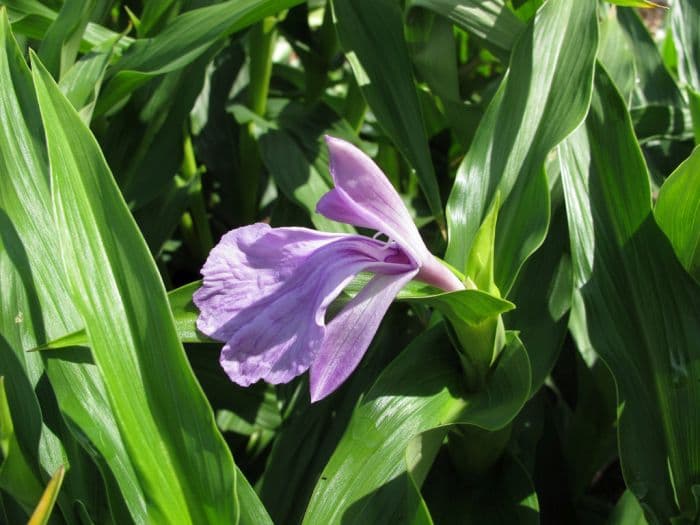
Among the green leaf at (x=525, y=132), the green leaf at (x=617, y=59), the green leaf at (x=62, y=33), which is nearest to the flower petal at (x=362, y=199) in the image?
the green leaf at (x=525, y=132)

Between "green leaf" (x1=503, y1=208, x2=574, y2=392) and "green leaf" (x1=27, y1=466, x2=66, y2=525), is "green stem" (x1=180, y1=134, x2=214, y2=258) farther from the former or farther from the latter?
"green leaf" (x1=27, y1=466, x2=66, y2=525)

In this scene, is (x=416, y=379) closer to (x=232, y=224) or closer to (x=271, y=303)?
(x=271, y=303)

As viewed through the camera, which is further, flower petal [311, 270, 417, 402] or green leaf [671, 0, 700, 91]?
green leaf [671, 0, 700, 91]

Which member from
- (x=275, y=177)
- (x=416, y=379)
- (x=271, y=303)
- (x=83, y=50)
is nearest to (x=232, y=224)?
(x=275, y=177)

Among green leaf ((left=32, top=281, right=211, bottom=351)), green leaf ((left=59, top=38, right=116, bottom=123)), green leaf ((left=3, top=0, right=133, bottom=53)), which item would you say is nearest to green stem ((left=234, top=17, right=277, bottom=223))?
green leaf ((left=3, top=0, right=133, bottom=53))

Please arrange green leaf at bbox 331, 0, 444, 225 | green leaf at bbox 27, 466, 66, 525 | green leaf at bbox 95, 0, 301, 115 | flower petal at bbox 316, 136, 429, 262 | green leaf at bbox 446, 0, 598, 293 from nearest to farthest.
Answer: green leaf at bbox 27, 466, 66, 525
flower petal at bbox 316, 136, 429, 262
green leaf at bbox 446, 0, 598, 293
green leaf at bbox 95, 0, 301, 115
green leaf at bbox 331, 0, 444, 225
